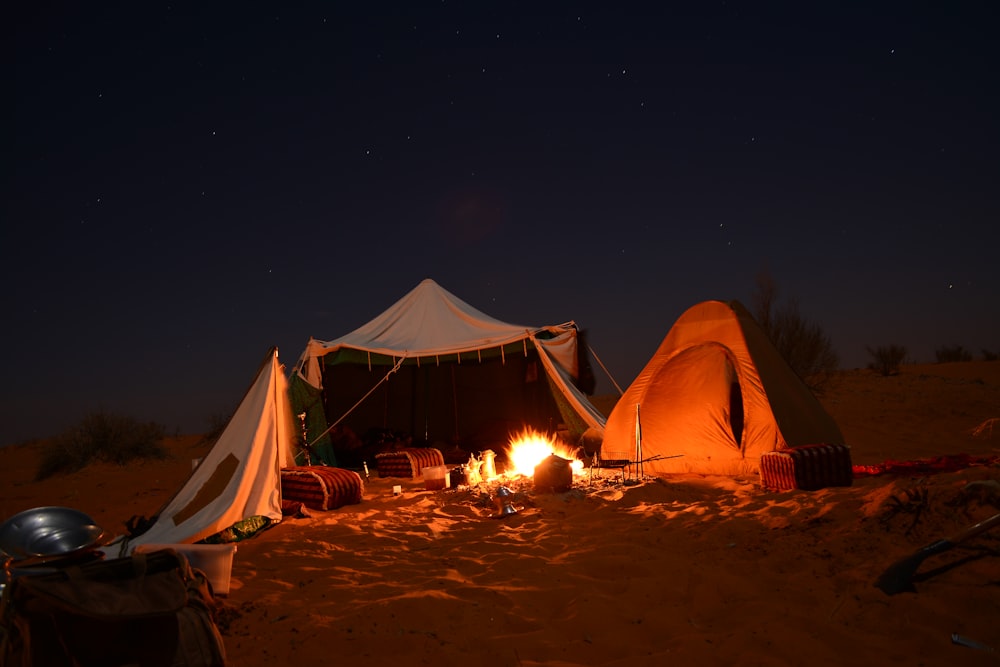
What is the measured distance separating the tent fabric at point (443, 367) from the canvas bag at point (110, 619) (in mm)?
6904

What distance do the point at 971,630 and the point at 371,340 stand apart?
332 inches

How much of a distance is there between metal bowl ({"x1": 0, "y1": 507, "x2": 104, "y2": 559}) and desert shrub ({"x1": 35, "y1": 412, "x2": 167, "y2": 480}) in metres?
10.2

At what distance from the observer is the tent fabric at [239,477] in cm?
447

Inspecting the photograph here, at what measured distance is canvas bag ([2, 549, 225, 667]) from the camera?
1769 mm

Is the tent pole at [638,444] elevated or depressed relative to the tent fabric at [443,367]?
depressed

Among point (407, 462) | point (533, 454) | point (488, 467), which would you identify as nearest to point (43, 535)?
point (488, 467)

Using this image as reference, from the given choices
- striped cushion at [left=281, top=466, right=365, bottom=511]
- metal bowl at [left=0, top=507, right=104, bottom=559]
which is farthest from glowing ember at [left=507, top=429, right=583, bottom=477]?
metal bowl at [left=0, top=507, right=104, bottom=559]

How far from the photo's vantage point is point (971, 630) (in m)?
2.29

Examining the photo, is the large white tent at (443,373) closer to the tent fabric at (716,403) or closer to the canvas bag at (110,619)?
the tent fabric at (716,403)

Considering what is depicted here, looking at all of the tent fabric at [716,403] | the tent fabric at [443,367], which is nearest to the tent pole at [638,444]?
the tent fabric at [716,403]

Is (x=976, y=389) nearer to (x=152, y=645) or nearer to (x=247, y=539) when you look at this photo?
(x=247, y=539)

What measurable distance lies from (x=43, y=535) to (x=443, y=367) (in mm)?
8439

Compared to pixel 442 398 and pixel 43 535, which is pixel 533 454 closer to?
pixel 442 398

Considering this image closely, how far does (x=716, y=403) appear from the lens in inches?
276
